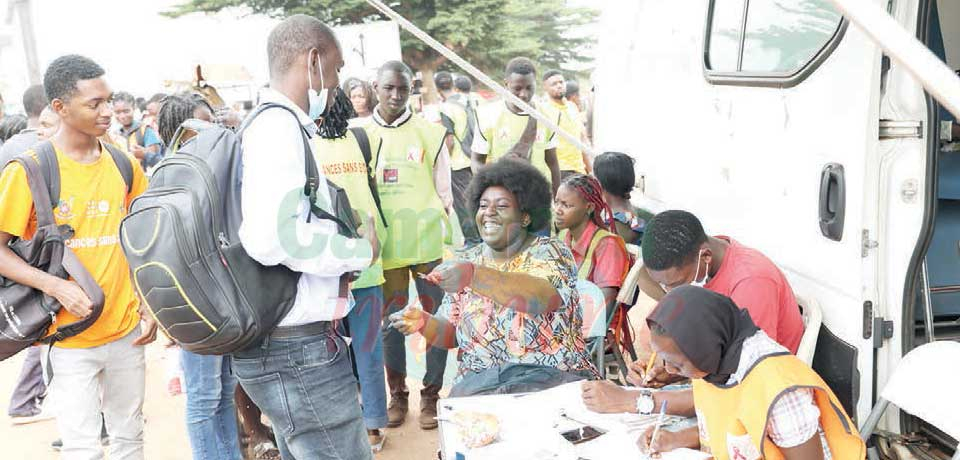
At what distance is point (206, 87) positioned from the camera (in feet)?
15.6

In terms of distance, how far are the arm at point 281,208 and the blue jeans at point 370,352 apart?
2087mm

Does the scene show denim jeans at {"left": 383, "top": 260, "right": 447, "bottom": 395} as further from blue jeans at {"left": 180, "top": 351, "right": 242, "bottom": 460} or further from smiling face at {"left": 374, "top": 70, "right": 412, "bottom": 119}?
blue jeans at {"left": 180, "top": 351, "right": 242, "bottom": 460}

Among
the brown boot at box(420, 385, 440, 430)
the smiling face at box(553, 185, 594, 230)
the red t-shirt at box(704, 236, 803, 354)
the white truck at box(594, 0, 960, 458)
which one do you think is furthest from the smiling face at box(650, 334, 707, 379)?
the brown boot at box(420, 385, 440, 430)

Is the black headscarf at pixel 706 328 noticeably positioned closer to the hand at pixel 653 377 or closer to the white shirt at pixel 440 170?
the hand at pixel 653 377

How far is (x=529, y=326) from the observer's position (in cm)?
316

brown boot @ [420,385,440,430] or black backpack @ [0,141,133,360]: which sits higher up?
black backpack @ [0,141,133,360]

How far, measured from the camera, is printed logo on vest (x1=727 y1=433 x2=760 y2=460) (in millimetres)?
2146

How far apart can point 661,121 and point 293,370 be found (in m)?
2.92

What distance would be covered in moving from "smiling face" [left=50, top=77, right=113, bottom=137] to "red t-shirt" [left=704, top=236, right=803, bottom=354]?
252cm

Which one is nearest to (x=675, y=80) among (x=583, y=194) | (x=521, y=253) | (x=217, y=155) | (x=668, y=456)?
(x=583, y=194)

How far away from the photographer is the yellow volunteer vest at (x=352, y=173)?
430 cm

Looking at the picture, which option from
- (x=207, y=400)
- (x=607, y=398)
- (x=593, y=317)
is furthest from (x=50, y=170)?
(x=593, y=317)

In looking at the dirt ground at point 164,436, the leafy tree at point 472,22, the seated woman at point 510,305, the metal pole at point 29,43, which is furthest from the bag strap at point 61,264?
the leafy tree at point 472,22

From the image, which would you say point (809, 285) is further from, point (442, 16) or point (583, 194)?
point (442, 16)
